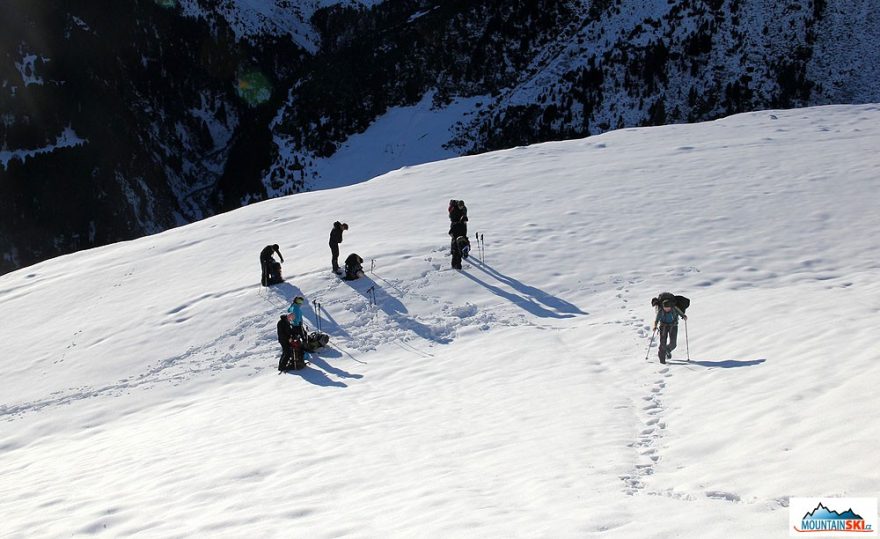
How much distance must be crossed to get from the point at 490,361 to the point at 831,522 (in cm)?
896

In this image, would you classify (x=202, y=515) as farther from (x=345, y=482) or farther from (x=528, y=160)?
(x=528, y=160)

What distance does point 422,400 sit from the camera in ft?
40.0

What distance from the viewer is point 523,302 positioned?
17.0 m

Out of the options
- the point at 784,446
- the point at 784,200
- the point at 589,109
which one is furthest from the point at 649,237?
the point at 589,109

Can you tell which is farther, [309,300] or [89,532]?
[309,300]

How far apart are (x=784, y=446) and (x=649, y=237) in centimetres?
1320

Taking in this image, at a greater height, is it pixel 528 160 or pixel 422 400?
pixel 528 160

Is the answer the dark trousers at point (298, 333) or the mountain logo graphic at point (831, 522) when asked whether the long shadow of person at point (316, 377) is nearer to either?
the dark trousers at point (298, 333)

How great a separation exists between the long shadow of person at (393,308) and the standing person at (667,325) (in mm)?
5098

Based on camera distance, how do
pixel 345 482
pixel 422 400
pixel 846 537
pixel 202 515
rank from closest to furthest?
pixel 846 537 < pixel 202 515 < pixel 345 482 < pixel 422 400

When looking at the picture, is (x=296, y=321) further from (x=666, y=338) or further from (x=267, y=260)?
(x=666, y=338)

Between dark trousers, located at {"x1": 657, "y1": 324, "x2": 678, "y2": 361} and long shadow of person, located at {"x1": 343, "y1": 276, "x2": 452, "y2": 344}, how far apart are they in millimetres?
5129

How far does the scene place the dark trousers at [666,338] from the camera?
39.8 feet

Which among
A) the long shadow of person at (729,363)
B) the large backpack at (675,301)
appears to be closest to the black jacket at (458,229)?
the large backpack at (675,301)
